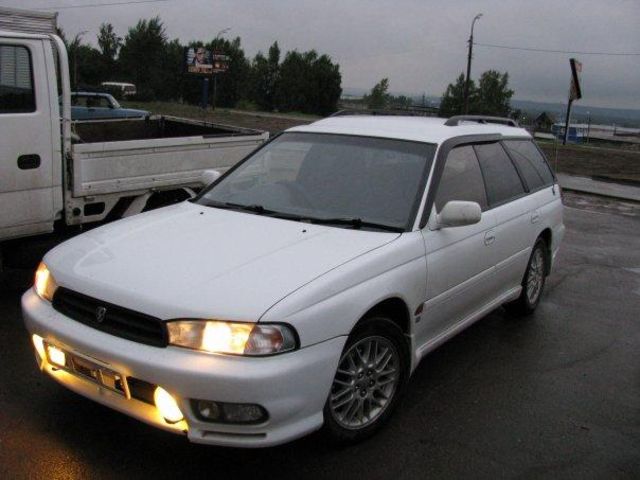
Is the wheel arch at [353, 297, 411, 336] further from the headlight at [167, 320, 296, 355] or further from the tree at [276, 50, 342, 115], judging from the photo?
the tree at [276, 50, 342, 115]

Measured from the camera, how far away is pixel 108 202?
5512mm

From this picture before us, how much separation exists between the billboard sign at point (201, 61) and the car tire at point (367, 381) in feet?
160

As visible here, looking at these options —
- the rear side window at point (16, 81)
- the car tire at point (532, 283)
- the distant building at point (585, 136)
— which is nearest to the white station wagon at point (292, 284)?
the car tire at point (532, 283)

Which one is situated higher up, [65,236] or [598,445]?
[65,236]

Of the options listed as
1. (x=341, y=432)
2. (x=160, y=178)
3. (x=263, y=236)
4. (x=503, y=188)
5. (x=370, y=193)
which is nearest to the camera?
(x=341, y=432)

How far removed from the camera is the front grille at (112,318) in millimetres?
2781

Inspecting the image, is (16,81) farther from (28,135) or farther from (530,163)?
(530,163)

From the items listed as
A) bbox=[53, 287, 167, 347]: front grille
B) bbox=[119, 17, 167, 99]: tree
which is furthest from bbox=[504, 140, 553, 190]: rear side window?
bbox=[119, 17, 167, 99]: tree

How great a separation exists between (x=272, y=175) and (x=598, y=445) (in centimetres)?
251

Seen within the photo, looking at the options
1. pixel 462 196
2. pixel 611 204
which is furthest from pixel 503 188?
pixel 611 204

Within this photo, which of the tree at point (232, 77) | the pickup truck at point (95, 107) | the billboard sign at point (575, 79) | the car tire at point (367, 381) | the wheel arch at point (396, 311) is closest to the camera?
the car tire at point (367, 381)

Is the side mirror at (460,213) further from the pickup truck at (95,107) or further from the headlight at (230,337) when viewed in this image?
the pickup truck at (95,107)

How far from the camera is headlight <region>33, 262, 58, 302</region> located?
3.23 meters

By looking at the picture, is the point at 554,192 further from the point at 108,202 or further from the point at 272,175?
the point at 108,202
